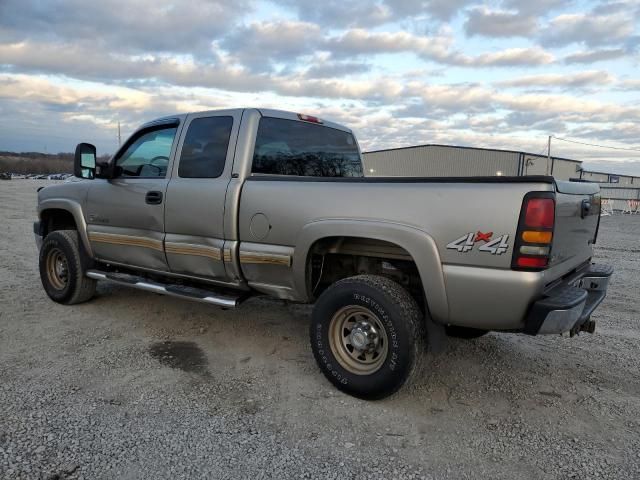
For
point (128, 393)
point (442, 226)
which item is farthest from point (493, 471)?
point (128, 393)

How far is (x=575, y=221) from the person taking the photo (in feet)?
10.5

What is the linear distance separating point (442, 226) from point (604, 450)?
5.15ft

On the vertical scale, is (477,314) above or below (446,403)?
above

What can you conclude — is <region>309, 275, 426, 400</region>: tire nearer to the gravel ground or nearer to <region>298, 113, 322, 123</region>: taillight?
the gravel ground

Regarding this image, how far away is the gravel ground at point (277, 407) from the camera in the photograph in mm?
2604

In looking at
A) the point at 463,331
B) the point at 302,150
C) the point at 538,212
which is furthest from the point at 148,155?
the point at 538,212

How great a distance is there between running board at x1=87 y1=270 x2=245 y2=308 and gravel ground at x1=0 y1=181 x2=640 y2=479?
0.45m

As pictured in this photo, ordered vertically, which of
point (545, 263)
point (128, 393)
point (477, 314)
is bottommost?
point (128, 393)

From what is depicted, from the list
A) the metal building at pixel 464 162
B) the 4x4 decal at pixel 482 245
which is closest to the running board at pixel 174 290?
the 4x4 decal at pixel 482 245

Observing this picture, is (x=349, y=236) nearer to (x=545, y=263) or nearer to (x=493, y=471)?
(x=545, y=263)

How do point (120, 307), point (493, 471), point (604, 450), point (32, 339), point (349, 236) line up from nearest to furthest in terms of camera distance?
point (493, 471) < point (604, 450) < point (349, 236) < point (32, 339) < point (120, 307)

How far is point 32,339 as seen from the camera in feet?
14.1

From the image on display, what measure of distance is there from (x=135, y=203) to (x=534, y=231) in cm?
342

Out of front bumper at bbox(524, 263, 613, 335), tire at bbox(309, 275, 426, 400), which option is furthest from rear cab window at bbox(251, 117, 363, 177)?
front bumper at bbox(524, 263, 613, 335)
